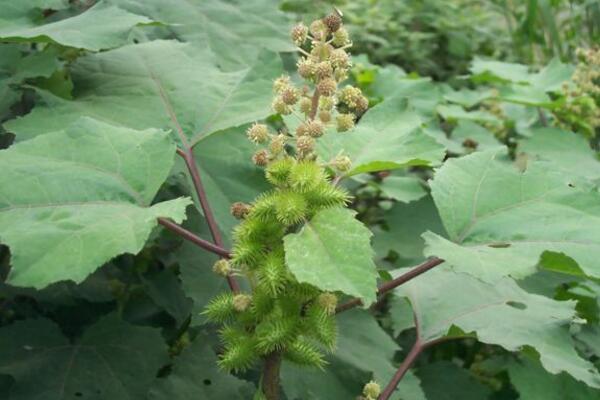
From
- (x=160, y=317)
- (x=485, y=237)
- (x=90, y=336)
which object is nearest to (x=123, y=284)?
(x=160, y=317)

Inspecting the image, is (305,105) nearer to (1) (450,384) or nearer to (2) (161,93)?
(2) (161,93)

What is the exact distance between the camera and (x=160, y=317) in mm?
2021

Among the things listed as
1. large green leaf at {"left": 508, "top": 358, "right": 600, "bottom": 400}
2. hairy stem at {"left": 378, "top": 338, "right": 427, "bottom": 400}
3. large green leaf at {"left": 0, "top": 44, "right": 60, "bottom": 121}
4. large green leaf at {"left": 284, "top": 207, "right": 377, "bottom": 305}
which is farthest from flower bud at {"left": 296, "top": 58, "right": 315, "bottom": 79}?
large green leaf at {"left": 508, "top": 358, "right": 600, "bottom": 400}

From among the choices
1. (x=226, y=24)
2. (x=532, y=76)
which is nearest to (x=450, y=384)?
(x=226, y=24)

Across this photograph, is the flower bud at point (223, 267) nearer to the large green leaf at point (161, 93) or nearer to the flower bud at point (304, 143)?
the flower bud at point (304, 143)

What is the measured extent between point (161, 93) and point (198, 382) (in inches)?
24.7

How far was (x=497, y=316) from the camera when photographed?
60.4 inches

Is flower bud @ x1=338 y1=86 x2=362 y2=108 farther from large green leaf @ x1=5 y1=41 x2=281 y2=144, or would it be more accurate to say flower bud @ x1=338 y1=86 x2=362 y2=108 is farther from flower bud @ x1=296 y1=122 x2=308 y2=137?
large green leaf @ x1=5 y1=41 x2=281 y2=144

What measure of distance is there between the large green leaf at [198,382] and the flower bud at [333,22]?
0.72 metres

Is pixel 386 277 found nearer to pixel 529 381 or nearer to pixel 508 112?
pixel 529 381

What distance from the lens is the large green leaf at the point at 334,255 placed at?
107 cm

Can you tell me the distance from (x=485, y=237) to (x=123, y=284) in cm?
99

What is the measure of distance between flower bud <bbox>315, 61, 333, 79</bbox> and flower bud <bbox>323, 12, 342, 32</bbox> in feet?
0.21

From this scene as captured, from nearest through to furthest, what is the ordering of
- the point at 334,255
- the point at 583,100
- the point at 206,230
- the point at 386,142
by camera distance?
the point at 334,255
the point at 386,142
the point at 206,230
the point at 583,100
